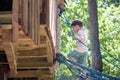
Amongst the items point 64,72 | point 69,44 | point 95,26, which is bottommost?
point 64,72

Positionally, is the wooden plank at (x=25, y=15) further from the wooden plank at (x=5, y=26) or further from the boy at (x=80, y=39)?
the boy at (x=80, y=39)

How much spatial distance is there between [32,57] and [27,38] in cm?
227

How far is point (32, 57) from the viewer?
919cm

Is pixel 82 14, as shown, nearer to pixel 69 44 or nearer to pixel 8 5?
pixel 69 44

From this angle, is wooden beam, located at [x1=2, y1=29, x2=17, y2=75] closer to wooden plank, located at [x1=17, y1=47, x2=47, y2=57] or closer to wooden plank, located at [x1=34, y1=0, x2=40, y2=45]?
wooden plank, located at [x1=34, y1=0, x2=40, y2=45]

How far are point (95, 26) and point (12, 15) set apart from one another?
1204 centimetres

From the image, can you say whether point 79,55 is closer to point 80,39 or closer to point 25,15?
point 80,39

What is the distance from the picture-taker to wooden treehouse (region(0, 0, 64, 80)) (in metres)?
5.98

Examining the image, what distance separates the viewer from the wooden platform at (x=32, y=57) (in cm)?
722

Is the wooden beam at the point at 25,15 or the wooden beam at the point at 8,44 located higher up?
the wooden beam at the point at 25,15

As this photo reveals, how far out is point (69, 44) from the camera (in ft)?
91.8

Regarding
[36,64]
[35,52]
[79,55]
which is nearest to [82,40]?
[79,55]

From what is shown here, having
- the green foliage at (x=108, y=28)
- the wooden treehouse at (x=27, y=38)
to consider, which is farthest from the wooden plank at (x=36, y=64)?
the green foliage at (x=108, y=28)

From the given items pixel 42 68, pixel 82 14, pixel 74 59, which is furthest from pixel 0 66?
pixel 82 14
